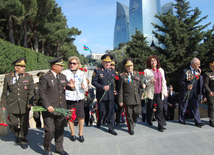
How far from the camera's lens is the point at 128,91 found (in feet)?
14.6

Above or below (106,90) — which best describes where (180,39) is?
above

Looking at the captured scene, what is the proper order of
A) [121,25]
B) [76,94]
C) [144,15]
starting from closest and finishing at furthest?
1. [76,94]
2. [144,15]
3. [121,25]

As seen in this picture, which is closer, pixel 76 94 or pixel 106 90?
pixel 76 94

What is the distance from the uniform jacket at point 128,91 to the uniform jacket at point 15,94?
2.29 meters

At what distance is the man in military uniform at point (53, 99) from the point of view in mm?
3342

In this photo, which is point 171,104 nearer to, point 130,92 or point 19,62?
point 130,92

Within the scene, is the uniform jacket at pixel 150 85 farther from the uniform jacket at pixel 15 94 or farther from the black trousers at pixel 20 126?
the black trousers at pixel 20 126

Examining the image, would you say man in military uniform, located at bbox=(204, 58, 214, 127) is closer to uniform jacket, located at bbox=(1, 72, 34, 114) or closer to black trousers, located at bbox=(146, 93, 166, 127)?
black trousers, located at bbox=(146, 93, 166, 127)

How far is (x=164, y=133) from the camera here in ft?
14.7

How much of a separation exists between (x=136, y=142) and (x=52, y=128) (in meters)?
1.96

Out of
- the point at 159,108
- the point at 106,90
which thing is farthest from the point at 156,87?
the point at 106,90

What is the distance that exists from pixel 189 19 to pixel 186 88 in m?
15.3

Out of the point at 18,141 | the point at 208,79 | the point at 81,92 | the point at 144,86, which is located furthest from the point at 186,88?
the point at 18,141

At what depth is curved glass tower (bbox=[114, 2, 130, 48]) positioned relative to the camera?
133 metres
